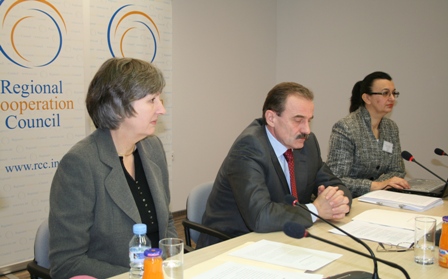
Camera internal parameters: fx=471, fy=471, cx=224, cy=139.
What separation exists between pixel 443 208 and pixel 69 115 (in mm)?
3004

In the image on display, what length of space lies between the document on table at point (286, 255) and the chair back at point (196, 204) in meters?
0.79

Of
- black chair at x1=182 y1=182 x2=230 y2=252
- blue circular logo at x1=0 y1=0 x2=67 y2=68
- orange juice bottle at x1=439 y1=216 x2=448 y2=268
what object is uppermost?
blue circular logo at x1=0 y1=0 x2=67 y2=68

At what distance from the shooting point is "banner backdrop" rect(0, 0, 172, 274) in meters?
3.70

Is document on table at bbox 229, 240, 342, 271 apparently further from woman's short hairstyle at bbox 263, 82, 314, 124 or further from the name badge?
the name badge

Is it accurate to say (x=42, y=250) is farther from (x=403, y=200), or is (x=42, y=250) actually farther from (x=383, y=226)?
(x=403, y=200)

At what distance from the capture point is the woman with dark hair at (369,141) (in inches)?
142

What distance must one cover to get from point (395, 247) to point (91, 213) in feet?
4.16

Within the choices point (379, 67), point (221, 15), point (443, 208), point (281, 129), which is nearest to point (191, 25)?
point (221, 15)

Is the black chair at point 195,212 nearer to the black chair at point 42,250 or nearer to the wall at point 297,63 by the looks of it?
the black chair at point 42,250

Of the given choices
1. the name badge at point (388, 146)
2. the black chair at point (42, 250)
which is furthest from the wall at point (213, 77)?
the black chair at point (42, 250)

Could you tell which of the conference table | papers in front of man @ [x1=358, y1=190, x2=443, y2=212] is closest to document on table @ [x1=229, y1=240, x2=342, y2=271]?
the conference table

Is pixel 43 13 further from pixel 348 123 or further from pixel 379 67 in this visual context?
pixel 379 67

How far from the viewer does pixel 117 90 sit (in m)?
2.04

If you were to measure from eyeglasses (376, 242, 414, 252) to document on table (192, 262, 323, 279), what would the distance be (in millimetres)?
457
